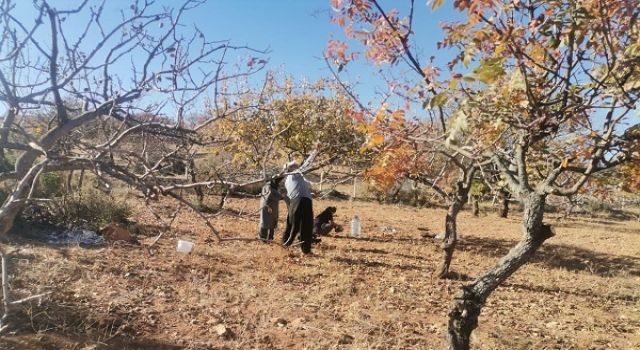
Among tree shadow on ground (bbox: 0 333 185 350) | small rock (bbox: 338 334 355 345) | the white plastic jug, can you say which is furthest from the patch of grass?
small rock (bbox: 338 334 355 345)

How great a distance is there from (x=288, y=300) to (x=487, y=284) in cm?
228

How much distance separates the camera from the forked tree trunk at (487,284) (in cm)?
368

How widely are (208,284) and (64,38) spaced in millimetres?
3783

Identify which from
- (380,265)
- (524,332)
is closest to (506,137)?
(524,332)

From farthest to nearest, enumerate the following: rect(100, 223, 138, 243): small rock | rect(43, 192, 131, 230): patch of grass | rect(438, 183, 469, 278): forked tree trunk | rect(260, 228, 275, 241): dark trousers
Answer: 1. rect(260, 228, 275, 241): dark trousers
2. rect(43, 192, 131, 230): patch of grass
3. rect(100, 223, 138, 243): small rock
4. rect(438, 183, 469, 278): forked tree trunk

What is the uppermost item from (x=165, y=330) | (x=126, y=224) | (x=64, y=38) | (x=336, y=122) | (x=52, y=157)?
(x=336, y=122)

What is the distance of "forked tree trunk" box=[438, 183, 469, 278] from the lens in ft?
20.5

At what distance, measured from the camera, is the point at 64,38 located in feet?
7.38

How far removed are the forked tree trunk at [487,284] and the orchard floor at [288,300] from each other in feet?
2.13

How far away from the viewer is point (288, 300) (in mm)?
5098

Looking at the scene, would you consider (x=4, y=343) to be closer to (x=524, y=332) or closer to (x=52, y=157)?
(x=52, y=157)

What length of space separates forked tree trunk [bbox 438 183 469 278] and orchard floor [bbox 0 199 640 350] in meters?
0.23

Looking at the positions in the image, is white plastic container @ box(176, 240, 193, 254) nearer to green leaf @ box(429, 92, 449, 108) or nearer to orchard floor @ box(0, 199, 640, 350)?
orchard floor @ box(0, 199, 640, 350)

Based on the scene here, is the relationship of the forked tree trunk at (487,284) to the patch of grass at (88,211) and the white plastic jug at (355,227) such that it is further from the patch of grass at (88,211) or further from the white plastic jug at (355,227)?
the white plastic jug at (355,227)
